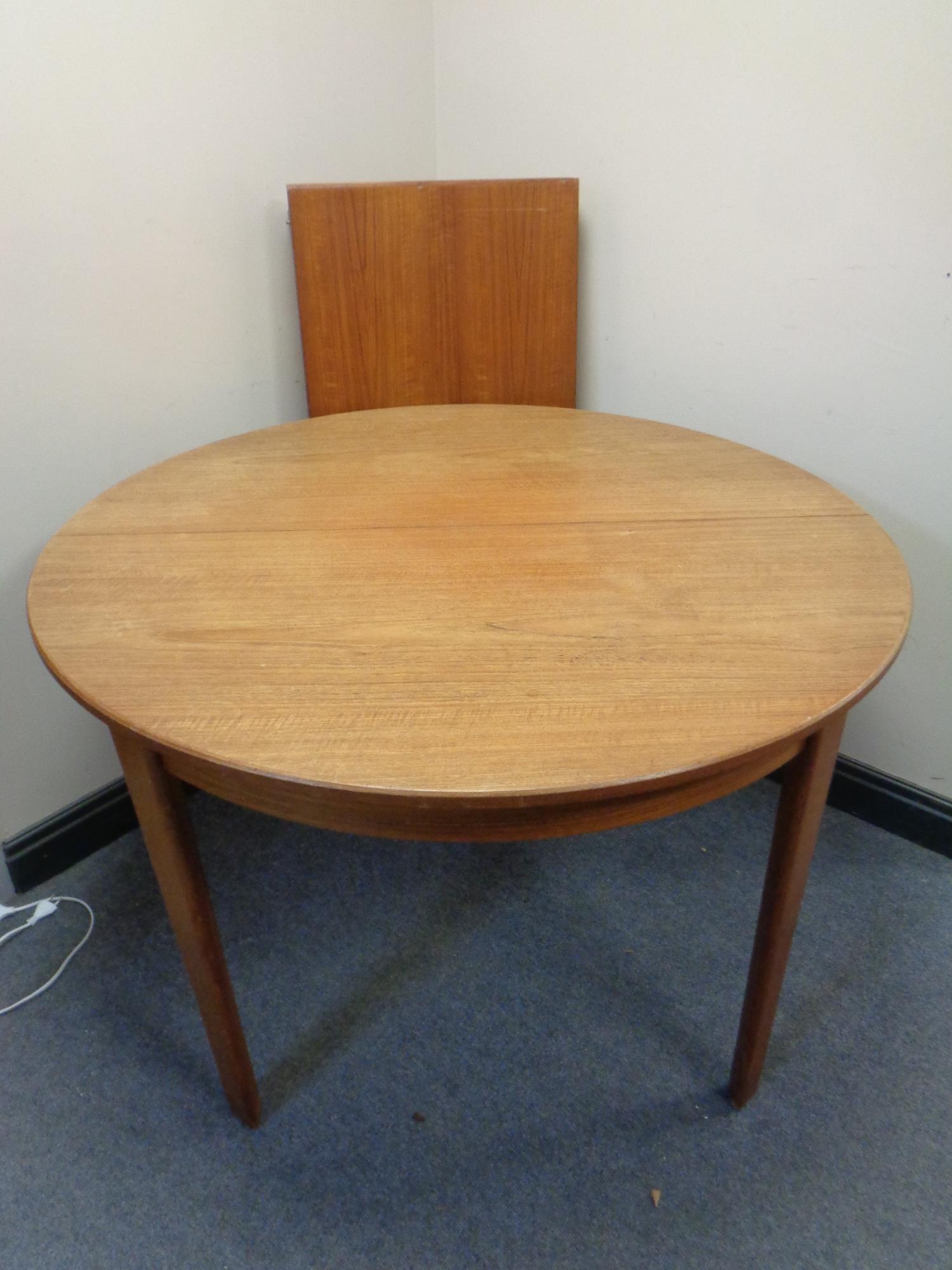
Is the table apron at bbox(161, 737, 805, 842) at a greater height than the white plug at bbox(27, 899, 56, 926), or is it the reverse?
the table apron at bbox(161, 737, 805, 842)

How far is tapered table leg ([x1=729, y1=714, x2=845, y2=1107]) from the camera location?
0.85 meters

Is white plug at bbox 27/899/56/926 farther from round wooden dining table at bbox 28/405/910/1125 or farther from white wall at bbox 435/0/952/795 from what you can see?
white wall at bbox 435/0/952/795

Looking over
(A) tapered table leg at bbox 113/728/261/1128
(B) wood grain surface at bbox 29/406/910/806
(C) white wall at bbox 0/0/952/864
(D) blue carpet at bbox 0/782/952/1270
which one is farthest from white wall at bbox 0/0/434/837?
(A) tapered table leg at bbox 113/728/261/1128

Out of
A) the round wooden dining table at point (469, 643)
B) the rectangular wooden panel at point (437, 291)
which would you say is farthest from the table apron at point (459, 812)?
the rectangular wooden panel at point (437, 291)

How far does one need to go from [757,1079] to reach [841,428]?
0.98 metres

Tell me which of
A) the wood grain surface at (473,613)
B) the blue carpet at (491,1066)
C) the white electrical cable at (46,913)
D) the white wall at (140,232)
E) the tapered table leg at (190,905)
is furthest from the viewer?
the white electrical cable at (46,913)

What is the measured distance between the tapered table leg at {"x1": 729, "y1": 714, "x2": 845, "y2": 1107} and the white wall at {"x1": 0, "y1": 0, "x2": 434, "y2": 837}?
113 centimetres

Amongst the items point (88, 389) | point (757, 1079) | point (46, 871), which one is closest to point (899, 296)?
point (757, 1079)

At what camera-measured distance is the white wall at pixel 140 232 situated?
3.92 feet

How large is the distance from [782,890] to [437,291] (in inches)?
44.2

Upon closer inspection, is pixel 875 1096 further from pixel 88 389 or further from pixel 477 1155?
pixel 88 389

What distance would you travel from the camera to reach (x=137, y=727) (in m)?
0.69

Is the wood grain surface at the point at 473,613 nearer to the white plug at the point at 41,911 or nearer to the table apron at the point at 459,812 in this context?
the table apron at the point at 459,812

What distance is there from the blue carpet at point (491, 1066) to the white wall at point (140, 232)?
42 centimetres
